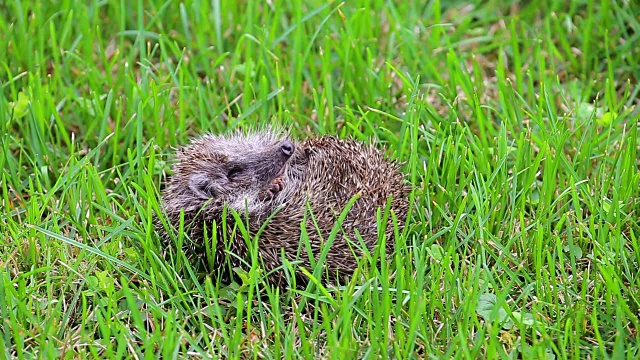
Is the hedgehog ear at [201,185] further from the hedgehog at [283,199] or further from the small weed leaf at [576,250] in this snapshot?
the small weed leaf at [576,250]

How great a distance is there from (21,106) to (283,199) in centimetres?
179

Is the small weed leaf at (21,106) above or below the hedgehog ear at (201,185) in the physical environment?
above

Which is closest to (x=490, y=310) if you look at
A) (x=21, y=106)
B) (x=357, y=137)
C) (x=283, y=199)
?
(x=283, y=199)

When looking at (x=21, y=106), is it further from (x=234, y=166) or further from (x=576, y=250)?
(x=576, y=250)

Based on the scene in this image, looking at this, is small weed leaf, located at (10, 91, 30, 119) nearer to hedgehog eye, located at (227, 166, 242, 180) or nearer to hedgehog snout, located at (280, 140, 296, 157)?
hedgehog eye, located at (227, 166, 242, 180)

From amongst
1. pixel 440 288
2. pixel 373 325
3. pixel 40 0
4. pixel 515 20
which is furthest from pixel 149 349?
→ pixel 515 20

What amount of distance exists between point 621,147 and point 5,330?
3192mm

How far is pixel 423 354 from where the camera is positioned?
359cm

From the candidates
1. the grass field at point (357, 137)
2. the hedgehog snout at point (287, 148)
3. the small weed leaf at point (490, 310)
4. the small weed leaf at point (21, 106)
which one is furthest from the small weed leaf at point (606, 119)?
the small weed leaf at point (21, 106)

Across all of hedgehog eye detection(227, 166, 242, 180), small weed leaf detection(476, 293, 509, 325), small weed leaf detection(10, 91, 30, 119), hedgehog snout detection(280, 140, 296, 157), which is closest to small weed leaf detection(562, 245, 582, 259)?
small weed leaf detection(476, 293, 509, 325)

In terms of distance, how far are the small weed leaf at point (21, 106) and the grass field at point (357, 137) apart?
0.05ft

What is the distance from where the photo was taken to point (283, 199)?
4.12m

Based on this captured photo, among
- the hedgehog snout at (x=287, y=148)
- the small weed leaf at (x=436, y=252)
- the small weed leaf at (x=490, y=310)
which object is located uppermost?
the hedgehog snout at (x=287, y=148)

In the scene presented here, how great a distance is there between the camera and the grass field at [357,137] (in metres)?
3.57
